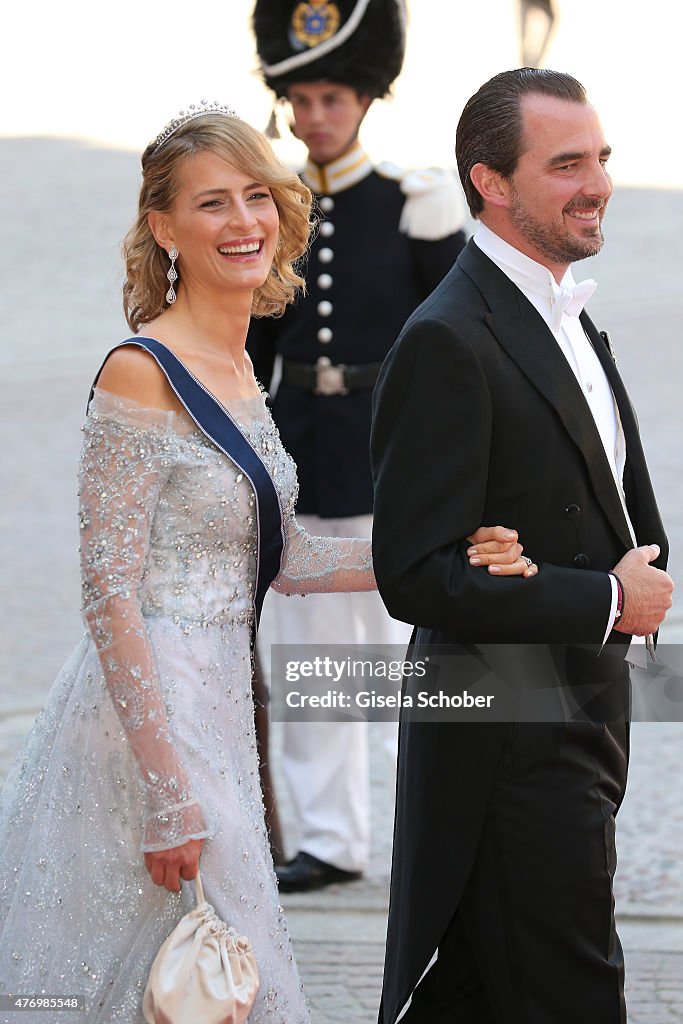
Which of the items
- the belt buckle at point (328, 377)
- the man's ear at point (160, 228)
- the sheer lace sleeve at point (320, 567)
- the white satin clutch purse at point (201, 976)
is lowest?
the white satin clutch purse at point (201, 976)

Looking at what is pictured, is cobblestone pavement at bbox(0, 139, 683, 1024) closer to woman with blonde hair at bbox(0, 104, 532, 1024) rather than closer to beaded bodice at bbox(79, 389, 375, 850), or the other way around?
woman with blonde hair at bbox(0, 104, 532, 1024)

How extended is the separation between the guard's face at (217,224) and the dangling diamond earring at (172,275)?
13 mm

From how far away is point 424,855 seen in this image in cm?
296

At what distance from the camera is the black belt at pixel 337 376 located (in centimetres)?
477

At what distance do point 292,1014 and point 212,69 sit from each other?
58.1 ft

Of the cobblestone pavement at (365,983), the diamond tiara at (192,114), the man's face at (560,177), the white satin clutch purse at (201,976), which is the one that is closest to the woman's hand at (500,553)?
the man's face at (560,177)

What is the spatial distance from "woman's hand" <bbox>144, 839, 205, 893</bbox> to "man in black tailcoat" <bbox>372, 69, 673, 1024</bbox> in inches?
15.3

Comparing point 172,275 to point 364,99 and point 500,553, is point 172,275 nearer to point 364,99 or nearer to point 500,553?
point 500,553

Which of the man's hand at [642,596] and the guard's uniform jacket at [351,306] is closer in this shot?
the man's hand at [642,596]

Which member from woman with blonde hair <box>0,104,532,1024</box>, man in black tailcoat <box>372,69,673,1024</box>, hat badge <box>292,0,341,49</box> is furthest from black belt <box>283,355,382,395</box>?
man in black tailcoat <box>372,69,673,1024</box>

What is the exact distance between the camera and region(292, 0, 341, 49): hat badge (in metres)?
4.80

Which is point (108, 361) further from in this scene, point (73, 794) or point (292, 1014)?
point (292, 1014)

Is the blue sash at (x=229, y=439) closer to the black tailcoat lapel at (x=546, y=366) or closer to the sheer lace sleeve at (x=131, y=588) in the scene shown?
the sheer lace sleeve at (x=131, y=588)

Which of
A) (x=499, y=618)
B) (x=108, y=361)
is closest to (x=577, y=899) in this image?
(x=499, y=618)
